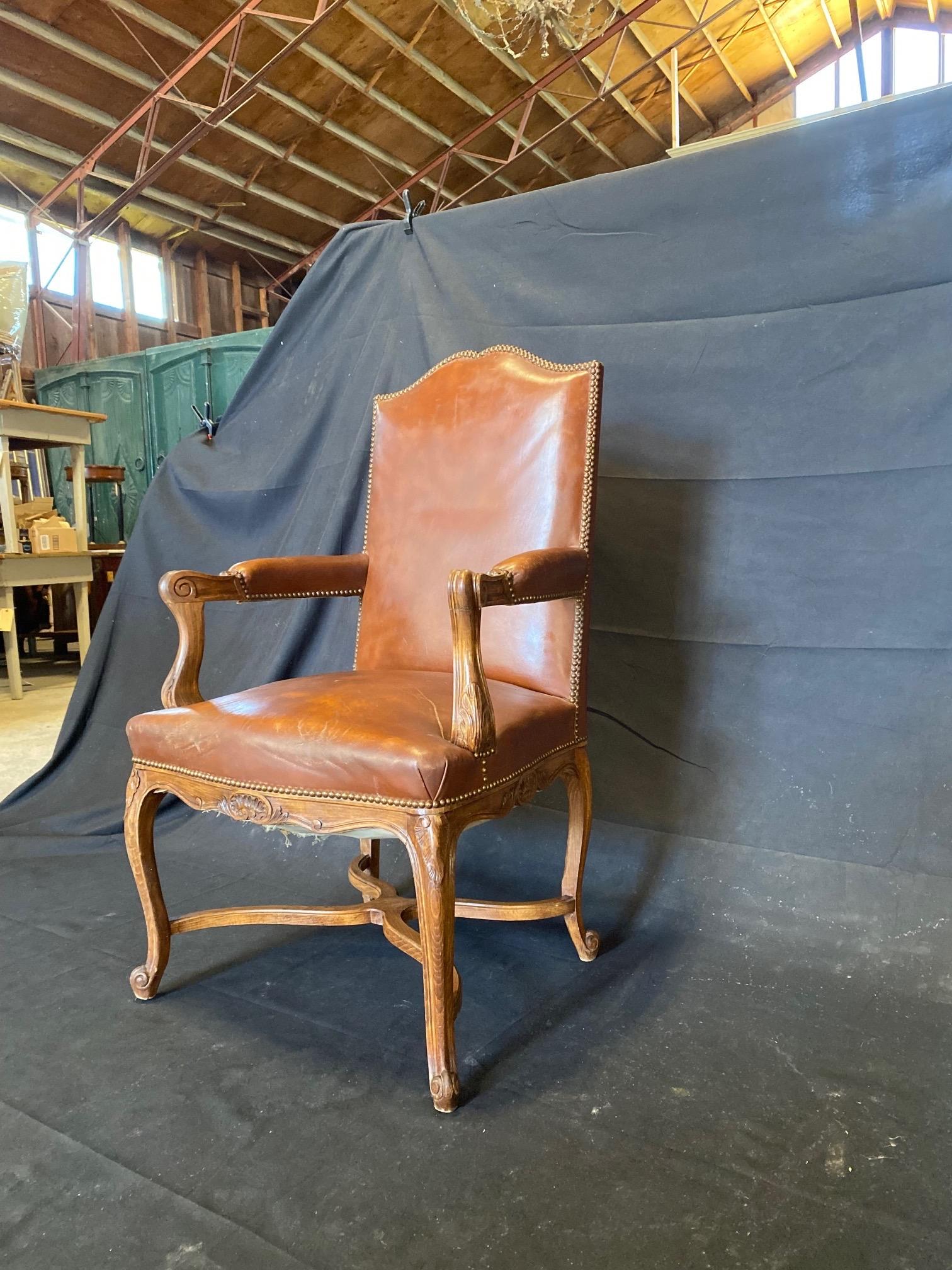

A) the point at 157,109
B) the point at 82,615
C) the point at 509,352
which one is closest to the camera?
the point at 509,352

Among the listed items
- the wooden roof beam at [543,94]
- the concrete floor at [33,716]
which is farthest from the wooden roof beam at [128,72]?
the concrete floor at [33,716]

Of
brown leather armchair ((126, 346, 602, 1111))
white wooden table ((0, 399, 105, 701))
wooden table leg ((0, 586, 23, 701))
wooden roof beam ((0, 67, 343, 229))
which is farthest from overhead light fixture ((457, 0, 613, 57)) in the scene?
brown leather armchair ((126, 346, 602, 1111))

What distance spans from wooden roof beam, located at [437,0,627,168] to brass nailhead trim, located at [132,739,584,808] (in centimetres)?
647

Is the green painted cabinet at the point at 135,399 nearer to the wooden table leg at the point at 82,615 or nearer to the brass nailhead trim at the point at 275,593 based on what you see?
the wooden table leg at the point at 82,615

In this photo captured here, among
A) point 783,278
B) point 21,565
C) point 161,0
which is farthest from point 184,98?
point 783,278

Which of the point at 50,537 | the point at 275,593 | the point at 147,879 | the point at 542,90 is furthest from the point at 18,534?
the point at 542,90

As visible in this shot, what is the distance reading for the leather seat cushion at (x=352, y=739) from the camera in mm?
1127

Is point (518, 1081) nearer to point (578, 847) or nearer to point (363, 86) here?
point (578, 847)

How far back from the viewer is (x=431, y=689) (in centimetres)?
139

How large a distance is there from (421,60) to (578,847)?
6.76 metres

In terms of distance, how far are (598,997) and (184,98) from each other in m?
6.60

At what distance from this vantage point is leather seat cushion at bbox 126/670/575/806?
3.70 feet

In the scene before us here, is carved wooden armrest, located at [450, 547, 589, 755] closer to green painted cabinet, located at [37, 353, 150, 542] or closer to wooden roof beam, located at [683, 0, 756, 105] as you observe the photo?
green painted cabinet, located at [37, 353, 150, 542]

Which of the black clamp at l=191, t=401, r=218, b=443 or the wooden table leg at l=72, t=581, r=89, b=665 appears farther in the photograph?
the wooden table leg at l=72, t=581, r=89, b=665
